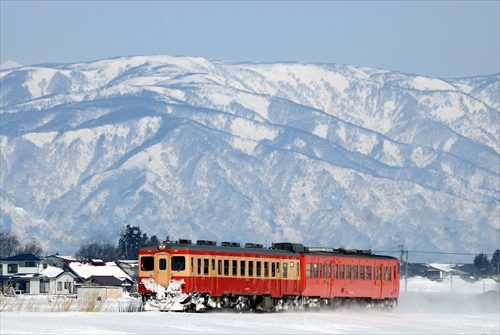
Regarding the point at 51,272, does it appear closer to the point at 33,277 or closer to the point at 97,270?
the point at 33,277

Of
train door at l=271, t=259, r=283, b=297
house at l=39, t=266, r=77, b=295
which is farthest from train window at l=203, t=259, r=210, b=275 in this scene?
house at l=39, t=266, r=77, b=295

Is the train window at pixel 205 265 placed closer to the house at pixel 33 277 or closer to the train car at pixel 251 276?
the train car at pixel 251 276

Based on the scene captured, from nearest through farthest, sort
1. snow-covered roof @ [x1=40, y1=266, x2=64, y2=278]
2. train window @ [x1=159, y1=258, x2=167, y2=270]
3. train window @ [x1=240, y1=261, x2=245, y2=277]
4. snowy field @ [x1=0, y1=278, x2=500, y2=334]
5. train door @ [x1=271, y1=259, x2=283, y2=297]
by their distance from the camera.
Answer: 1. snowy field @ [x1=0, y1=278, x2=500, y2=334]
2. train window @ [x1=159, y1=258, x2=167, y2=270]
3. train window @ [x1=240, y1=261, x2=245, y2=277]
4. train door @ [x1=271, y1=259, x2=283, y2=297]
5. snow-covered roof @ [x1=40, y1=266, x2=64, y2=278]

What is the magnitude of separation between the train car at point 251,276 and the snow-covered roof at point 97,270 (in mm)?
74410

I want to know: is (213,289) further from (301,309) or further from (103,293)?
(103,293)

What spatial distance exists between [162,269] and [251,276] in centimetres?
491

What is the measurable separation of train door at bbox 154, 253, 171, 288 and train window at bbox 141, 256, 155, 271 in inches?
13.9

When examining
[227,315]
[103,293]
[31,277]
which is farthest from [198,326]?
[31,277]

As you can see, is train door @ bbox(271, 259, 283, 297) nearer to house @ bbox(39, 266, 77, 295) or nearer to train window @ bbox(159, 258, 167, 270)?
train window @ bbox(159, 258, 167, 270)

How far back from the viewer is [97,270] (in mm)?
147875

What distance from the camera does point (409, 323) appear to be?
63312mm

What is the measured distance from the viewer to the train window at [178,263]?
60594 mm

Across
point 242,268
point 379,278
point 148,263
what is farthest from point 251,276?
point 379,278

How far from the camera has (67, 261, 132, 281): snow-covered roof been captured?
14575 cm
